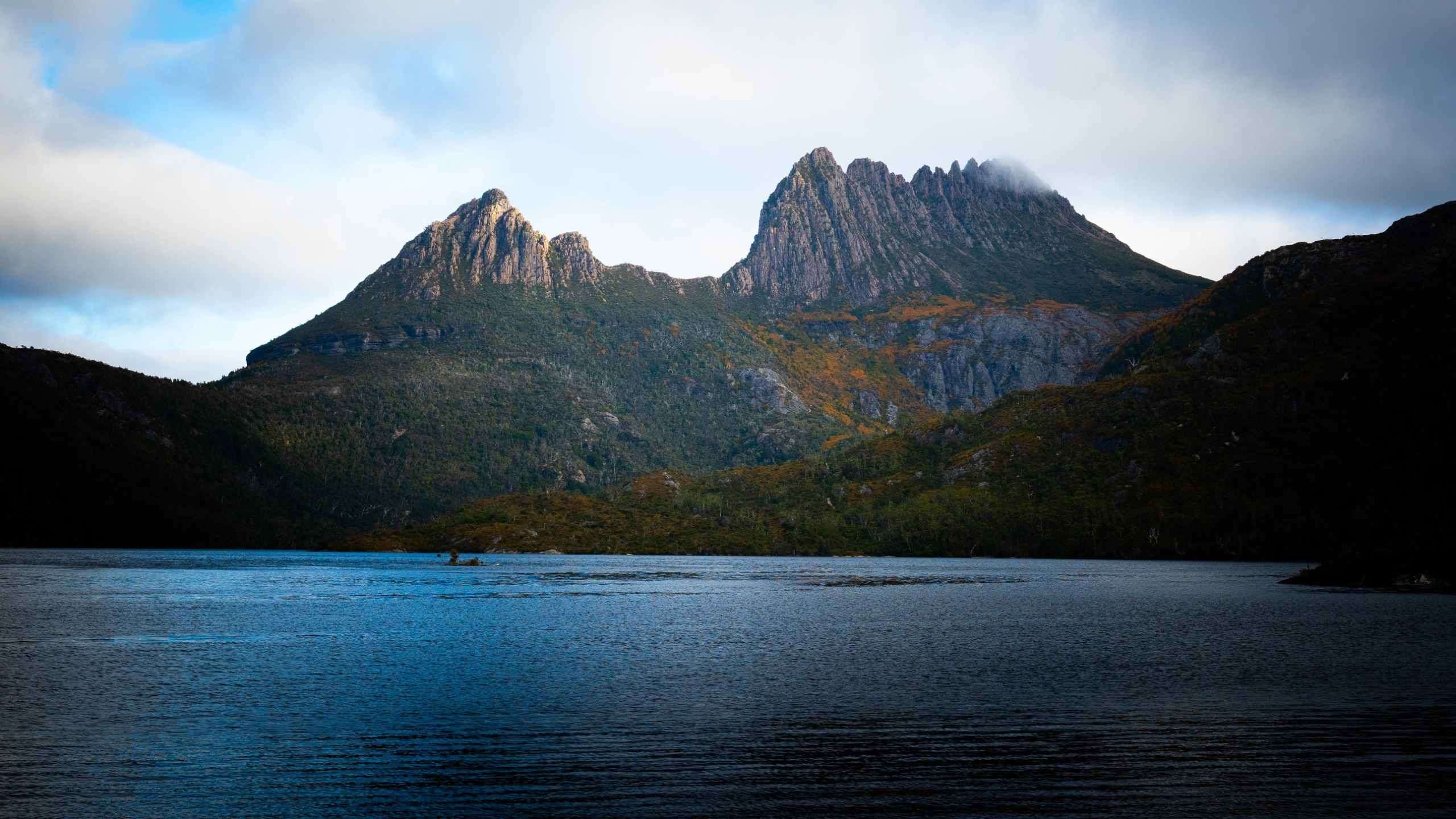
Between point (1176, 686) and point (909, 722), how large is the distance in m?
23.0

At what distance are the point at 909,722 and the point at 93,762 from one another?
37475 mm

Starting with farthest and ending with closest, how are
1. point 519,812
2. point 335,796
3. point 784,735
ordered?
point 784,735, point 335,796, point 519,812

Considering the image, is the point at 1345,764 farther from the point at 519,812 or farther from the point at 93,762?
the point at 93,762

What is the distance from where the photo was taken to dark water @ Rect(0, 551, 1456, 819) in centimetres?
3497

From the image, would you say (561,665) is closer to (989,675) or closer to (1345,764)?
(989,675)

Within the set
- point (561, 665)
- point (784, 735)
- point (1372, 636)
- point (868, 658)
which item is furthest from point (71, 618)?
point (1372, 636)

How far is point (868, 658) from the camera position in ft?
254

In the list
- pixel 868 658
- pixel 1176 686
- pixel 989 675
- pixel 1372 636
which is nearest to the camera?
pixel 1176 686

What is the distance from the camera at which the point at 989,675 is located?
221 ft

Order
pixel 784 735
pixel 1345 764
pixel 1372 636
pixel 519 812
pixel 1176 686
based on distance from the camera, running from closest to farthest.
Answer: pixel 519 812 → pixel 1345 764 → pixel 784 735 → pixel 1176 686 → pixel 1372 636

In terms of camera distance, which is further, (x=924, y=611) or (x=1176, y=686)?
(x=924, y=611)

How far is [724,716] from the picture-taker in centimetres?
5184

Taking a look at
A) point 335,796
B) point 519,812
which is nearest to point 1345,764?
point 519,812

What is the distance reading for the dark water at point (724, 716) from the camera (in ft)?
115
